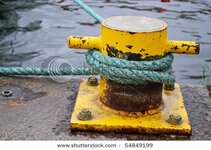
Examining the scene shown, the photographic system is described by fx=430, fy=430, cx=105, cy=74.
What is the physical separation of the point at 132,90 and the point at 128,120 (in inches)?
5.8

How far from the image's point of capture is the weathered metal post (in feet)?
6.61

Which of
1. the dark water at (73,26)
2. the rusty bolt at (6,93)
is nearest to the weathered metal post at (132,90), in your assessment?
the rusty bolt at (6,93)

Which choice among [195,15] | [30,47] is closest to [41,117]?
[30,47]

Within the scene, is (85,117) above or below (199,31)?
above

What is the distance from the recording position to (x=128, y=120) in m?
2.08

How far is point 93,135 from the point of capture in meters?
2.04

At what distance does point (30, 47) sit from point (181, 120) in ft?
9.97

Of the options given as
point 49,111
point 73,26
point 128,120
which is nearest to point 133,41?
point 128,120

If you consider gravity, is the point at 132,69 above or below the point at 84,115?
above

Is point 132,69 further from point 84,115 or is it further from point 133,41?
point 84,115

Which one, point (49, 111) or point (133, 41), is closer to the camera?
point (133, 41)

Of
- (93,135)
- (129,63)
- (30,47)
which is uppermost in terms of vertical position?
(129,63)

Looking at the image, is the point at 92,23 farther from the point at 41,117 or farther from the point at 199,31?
the point at 41,117

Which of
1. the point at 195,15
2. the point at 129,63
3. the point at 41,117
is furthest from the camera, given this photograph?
the point at 195,15
